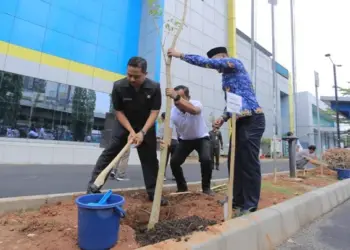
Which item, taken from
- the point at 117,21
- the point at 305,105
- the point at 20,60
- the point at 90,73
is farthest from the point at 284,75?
the point at 20,60

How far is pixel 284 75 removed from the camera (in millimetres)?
38969

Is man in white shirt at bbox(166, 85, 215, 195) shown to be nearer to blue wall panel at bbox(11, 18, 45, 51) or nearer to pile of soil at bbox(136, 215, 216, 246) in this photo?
pile of soil at bbox(136, 215, 216, 246)

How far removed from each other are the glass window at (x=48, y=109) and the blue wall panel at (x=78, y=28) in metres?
1.75

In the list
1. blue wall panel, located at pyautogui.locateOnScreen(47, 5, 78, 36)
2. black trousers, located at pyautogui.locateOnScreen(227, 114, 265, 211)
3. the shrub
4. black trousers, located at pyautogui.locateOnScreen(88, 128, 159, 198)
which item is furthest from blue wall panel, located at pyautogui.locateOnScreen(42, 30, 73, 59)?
black trousers, located at pyautogui.locateOnScreen(227, 114, 265, 211)

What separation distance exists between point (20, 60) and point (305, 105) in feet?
133

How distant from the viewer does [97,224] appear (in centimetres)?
195

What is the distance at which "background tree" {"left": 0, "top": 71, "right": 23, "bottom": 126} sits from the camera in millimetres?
11711

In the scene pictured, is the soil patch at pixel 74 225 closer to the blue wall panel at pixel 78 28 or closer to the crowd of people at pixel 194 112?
the crowd of people at pixel 194 112

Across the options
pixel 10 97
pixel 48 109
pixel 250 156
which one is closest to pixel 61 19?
pixel 48 109

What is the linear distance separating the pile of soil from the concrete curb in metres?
0.14

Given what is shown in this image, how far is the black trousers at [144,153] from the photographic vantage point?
341 cm

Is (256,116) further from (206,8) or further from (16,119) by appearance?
(206,8)

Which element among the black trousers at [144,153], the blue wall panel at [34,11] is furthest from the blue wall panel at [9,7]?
the black trousers at [144,153]

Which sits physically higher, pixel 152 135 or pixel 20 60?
pixel 20 60
